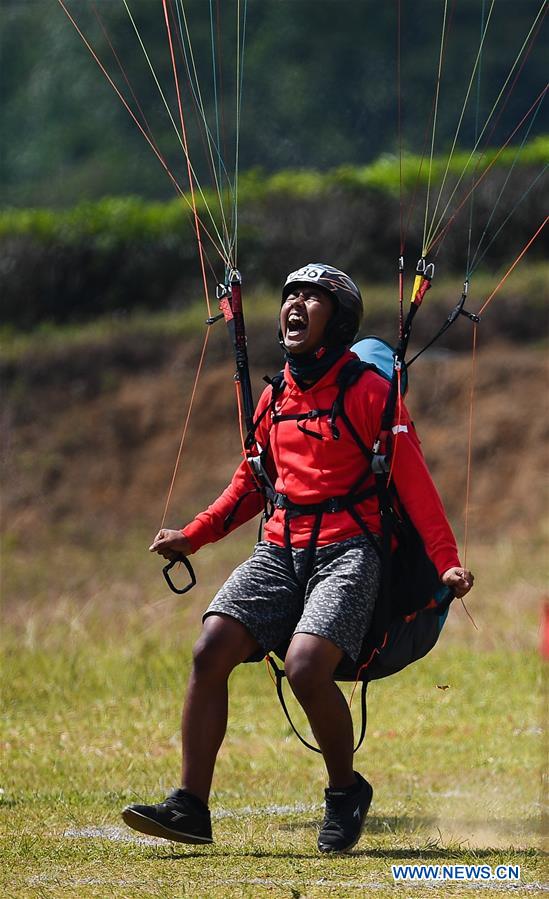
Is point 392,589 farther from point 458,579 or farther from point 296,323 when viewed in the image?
point 296,323

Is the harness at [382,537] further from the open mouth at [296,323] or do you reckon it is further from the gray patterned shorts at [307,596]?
the open mouth at [296,323]

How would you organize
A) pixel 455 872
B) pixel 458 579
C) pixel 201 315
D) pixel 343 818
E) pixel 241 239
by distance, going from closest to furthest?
pixel 455 872
pixel 458 579
pixel 343 818
pixel 241 239
pixel 201 315

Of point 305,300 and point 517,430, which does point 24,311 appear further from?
point 305,300

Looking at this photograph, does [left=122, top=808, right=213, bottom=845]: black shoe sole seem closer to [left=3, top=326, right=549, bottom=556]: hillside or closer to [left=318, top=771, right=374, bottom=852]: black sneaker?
[left=318, top=771, right=374, bottom=852]: black sneaker

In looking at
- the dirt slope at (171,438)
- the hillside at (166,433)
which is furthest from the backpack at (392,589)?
the dirt slope at (171,438)

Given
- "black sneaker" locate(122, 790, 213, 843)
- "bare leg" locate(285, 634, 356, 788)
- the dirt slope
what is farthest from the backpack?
the dirt slope

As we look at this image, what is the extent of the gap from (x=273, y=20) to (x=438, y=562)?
74.2ft

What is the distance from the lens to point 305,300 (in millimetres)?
5305

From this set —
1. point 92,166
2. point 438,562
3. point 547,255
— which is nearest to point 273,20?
point 92,166

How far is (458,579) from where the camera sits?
488cm

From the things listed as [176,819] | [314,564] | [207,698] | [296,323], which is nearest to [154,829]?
[176,819]

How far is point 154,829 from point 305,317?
6.32 feet

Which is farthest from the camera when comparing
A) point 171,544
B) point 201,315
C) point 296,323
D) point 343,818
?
point 201,315

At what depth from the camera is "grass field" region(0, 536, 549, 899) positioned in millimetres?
4781
